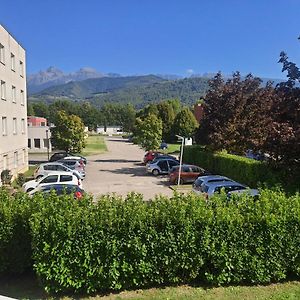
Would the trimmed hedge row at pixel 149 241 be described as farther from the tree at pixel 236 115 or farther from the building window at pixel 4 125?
the building window at pixel 4 125

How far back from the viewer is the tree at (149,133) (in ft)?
139

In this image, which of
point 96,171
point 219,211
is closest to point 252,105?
point 96,171

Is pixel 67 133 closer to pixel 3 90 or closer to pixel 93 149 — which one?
pixel 3 90

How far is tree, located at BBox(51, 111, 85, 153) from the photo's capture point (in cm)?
3962

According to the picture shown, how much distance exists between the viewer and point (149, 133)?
139 ft

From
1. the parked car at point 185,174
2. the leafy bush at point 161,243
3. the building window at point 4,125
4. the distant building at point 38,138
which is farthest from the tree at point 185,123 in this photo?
the leafy bush at point 161,243

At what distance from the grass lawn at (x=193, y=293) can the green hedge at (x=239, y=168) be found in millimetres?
9324

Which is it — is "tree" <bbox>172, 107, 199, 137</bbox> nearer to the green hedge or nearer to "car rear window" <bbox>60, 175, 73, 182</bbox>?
the green hedge

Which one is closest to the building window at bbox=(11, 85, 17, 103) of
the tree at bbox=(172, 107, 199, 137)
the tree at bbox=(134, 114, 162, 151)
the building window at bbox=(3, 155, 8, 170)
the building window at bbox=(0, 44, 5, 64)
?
the building window at bbox=(0, 44, 5, 64)

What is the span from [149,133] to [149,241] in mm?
35587

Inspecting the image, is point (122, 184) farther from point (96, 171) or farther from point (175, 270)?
point (175, 270)

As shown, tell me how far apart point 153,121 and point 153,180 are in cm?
1501

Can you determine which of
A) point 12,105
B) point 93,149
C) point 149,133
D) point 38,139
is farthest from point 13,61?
point 93,149

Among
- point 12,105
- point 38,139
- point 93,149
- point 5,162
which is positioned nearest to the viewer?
point 5,162
